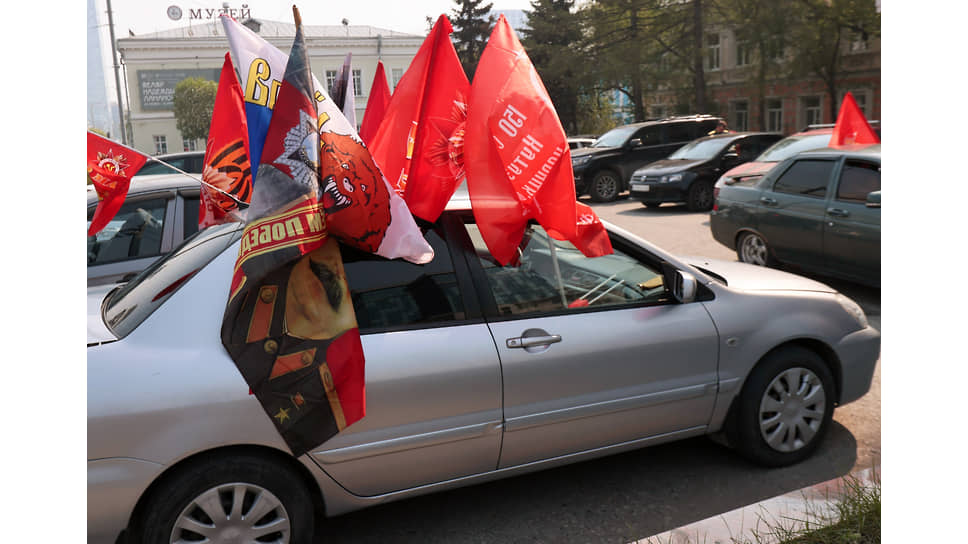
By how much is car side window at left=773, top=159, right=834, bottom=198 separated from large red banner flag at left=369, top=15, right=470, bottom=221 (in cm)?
553

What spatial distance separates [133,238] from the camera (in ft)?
17.4

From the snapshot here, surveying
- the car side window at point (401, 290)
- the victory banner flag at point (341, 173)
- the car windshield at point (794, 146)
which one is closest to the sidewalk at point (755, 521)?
the car side window at point (401, 290)

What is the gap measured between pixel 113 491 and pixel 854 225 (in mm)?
6562

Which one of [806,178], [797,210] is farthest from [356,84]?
[806,178]

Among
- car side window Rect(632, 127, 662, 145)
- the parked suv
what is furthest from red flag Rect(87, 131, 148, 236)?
car side window Rect(632, 127, 662, 145)

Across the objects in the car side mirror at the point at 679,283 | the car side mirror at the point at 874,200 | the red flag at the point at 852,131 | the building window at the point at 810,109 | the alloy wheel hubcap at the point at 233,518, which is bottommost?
the alloy wheel hubcap at the point at 233,518

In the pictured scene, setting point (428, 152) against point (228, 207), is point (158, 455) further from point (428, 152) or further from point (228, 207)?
point (428, 152)

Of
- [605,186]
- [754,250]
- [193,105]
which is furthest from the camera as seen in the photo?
[193,105]

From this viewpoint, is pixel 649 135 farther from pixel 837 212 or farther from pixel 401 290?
pixel 401 290

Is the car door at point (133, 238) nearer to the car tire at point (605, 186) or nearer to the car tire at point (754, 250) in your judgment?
the car tire at point (754, 250)

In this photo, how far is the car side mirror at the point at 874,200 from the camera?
696cm

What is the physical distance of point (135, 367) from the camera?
109 inches

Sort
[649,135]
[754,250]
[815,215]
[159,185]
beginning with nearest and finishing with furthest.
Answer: [159,185] < [815,215] < [754,250] < [649,135]

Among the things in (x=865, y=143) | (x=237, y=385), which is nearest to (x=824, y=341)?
(x=237, y=385)
